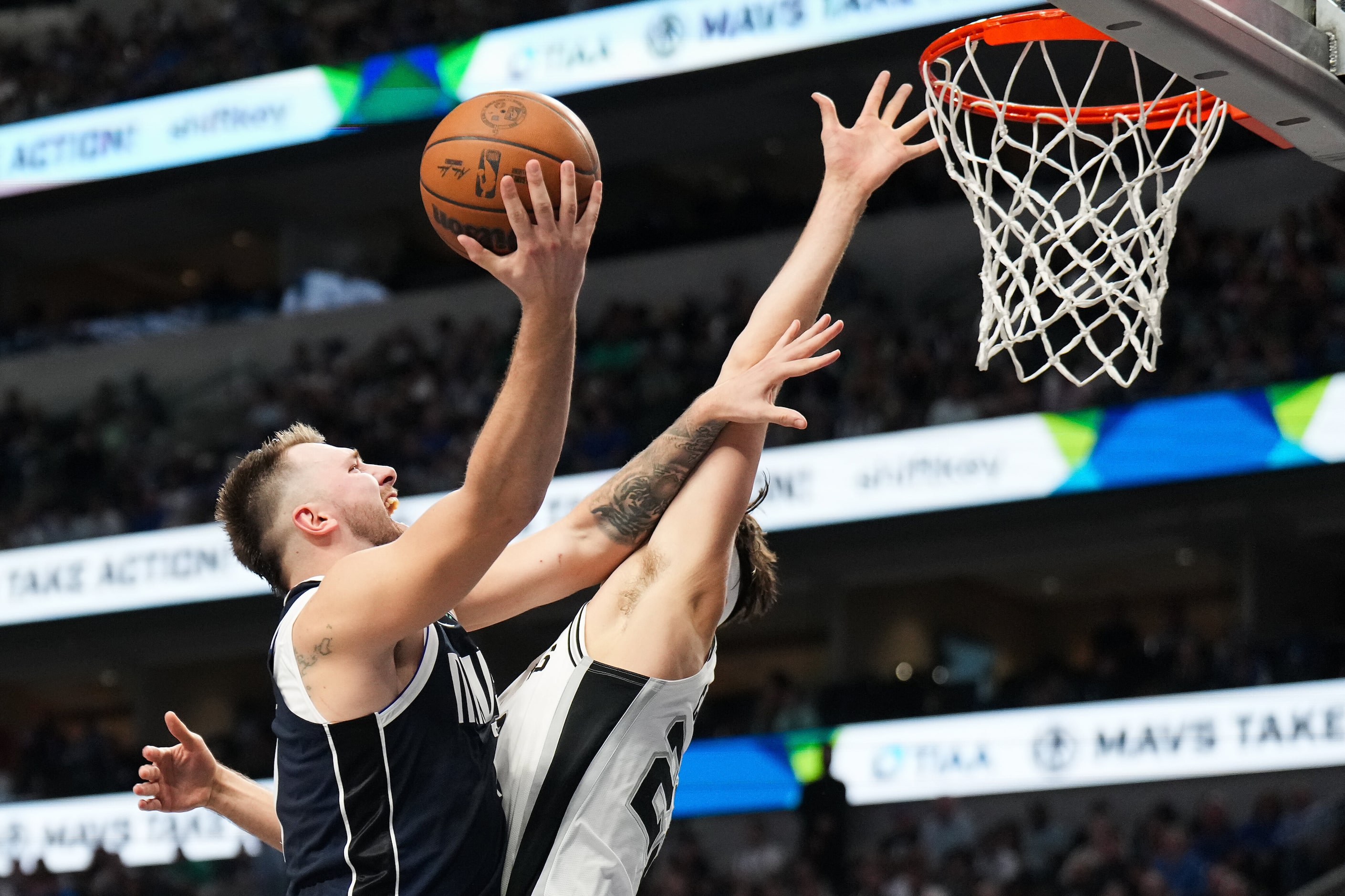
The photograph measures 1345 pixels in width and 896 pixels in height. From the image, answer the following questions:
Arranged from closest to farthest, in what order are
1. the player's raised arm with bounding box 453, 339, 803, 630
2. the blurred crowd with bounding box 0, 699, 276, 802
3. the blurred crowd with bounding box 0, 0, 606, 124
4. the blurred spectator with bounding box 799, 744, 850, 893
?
the player's raised arm with bounding box 453, 339, 803, 630, the blurred spectator with bounding box 799, 744, 850, 893, the blurred crowd with bounding box 0, 699, 276, 802, the blurred crowd with bounding box 0, 0, 606, 124

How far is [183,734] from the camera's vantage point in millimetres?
3244

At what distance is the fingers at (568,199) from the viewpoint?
7.82 ft

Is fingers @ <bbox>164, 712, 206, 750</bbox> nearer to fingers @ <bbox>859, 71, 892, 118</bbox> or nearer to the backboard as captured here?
fingers @ <bbox>859, 71, 892, 118</bbox>

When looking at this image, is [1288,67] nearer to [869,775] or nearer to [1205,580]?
[869,775]

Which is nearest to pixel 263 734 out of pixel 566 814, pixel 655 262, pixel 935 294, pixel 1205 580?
pixel 655 262

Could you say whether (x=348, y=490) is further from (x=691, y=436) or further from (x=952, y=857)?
(x=952, y=857)

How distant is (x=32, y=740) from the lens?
15.1 m

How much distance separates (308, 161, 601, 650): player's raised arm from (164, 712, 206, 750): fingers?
745 mm

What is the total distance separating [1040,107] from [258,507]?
96.9 inches

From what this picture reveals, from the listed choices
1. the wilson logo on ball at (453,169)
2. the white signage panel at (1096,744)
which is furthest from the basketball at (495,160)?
the white signage panel at (1096,744)

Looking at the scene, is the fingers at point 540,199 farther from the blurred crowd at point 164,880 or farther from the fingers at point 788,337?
the blurred crowd at point 164,880

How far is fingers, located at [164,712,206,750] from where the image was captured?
3158mm

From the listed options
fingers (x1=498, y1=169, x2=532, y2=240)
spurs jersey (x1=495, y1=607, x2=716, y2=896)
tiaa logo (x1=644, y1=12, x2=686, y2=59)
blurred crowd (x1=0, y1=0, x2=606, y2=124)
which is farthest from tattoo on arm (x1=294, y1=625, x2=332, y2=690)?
blurred crowd (x1=0, y1=0, x2=606, y2=124)

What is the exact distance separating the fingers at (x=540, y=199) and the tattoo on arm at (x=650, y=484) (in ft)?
2.97
